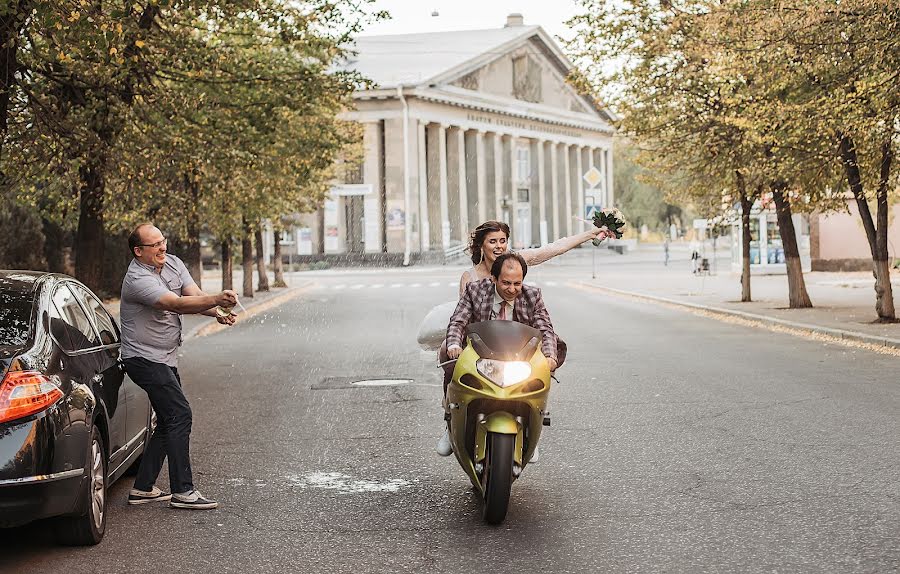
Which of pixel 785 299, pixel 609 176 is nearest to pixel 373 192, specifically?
pixel 609 176

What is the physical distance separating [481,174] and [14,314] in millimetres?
91554

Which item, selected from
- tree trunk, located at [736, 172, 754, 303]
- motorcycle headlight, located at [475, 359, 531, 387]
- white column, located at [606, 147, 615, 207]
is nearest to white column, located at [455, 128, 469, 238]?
white column, located at [606, 147, 615, 207]

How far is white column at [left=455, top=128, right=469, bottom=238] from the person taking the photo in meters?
94.1

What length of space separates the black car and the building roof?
255 feet

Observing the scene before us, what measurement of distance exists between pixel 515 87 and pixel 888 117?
81.5 m

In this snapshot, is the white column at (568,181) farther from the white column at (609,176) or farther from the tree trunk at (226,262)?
the tree trunk at (226,262)

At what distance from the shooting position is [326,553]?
21.6ft

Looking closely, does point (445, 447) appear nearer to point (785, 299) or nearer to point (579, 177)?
point (785, 299)

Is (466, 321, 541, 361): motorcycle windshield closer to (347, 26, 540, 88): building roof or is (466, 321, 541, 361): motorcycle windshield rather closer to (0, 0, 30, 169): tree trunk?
(0, 0, 30, 169): tree trunk

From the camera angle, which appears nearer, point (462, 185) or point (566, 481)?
point (566, 481)

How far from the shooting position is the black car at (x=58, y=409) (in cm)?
623

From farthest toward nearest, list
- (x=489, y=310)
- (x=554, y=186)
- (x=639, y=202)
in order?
(x=639, y=202), (x=554, y=186), (x=489, y=310)

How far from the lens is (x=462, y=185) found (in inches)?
3743

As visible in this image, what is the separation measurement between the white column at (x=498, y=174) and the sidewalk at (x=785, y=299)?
1747 inches
